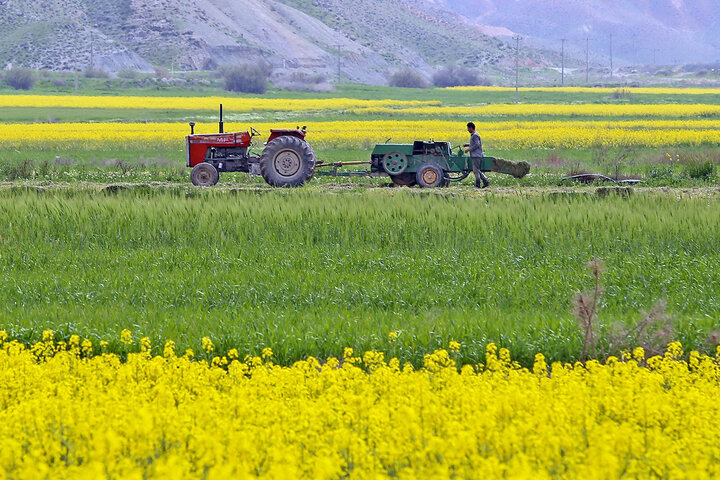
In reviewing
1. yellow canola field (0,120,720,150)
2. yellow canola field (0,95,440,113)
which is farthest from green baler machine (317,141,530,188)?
yellow canola field (0,95,440,113)

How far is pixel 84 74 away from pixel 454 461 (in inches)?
4654

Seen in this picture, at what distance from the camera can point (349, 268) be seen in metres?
13.0

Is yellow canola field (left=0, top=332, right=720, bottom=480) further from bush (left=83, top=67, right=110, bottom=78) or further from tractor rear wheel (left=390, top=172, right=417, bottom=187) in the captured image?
bush (left=83, top=67, right=110, bottom=78)

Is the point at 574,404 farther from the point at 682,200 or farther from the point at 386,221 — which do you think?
the point at 682,200

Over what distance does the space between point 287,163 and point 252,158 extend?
47.4 inches

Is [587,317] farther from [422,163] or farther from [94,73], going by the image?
[94,73]

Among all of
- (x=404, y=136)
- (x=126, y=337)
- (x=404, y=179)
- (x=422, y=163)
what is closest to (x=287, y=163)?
(x=404, y=179)

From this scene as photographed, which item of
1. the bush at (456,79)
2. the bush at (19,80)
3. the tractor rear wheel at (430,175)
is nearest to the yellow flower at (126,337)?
the tractor rear wheel at (430,175)

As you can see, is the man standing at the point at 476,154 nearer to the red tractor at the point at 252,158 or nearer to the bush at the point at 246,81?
the red tractor at the point at 252,158

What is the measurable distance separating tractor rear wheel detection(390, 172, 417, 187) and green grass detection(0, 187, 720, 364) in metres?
3.53

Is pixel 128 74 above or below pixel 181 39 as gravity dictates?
below

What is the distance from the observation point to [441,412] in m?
6.88

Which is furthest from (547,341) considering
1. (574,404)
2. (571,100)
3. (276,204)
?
(571,100)

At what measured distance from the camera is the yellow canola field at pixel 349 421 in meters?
5.80
